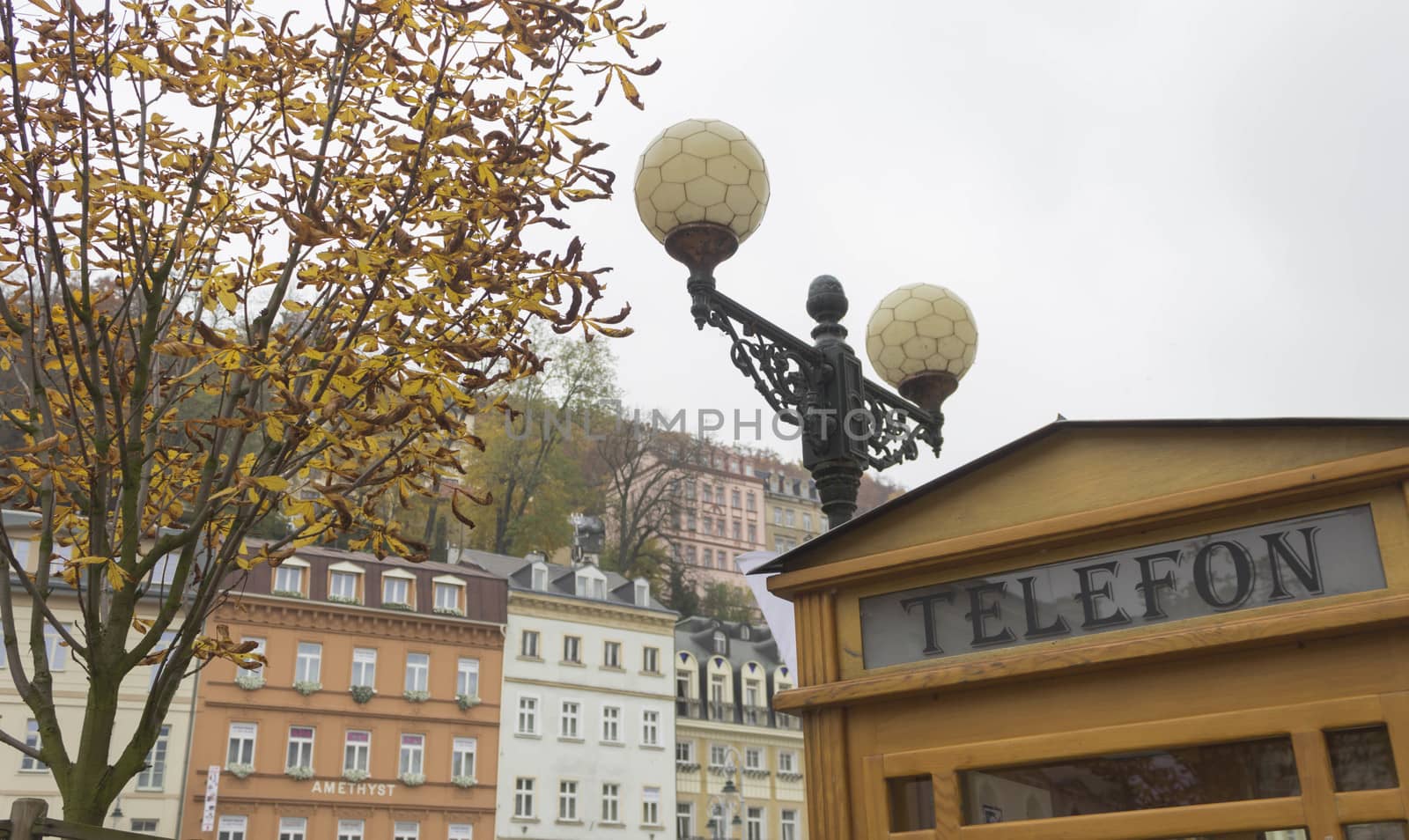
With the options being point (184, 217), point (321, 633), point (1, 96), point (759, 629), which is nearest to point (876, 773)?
point (184, 217)

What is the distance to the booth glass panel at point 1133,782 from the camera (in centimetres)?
220

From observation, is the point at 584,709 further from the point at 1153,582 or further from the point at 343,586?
the point at 1153,582

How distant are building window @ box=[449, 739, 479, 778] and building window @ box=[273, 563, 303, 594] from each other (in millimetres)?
6527

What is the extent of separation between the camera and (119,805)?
30.5 metres

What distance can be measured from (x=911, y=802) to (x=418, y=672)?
35.6 m

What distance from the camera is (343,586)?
36.2 meters

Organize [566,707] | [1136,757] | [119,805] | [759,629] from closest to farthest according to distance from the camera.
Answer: [1136,757] → [119,805] → [566,707] → [759,629]

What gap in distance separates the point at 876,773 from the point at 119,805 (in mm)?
33021

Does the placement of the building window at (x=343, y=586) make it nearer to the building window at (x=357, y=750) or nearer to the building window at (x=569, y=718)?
the building window at (x=357, y=750)

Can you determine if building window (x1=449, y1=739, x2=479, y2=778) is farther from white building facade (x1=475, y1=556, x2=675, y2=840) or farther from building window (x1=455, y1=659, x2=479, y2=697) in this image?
building window (x1=455, y1=659, x2=479, y2=697)

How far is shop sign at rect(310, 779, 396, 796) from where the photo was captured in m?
33.8

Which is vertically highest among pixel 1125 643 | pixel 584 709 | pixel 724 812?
pixel 584 709

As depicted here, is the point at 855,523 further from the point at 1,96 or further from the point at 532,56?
the point at 1,96

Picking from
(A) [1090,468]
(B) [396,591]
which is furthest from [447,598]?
(A) [1090,468]
